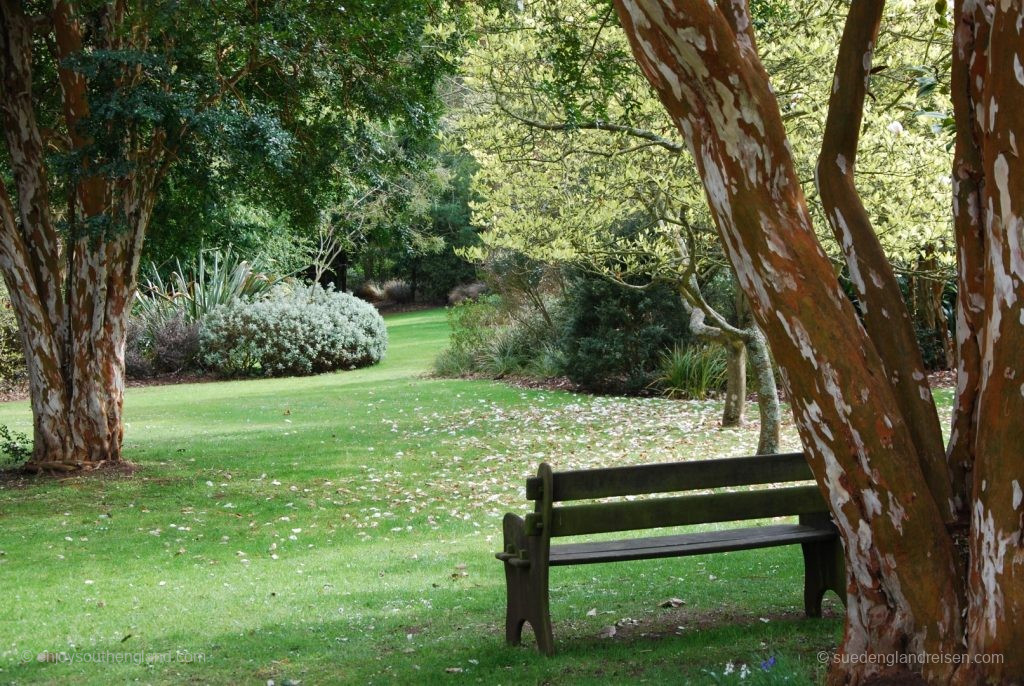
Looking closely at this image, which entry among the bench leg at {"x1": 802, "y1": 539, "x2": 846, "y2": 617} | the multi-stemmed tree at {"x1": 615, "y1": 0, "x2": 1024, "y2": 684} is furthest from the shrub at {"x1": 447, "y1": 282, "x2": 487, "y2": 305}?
the multi-stemmed tree at {"x1": 615, "y1": 0, "x2": 1024, "y2": 684}

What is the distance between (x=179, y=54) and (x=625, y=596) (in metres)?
8.11

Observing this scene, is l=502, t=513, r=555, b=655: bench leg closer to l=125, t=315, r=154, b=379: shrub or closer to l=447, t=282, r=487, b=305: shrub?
l=125, t=315, r=154, b=379: shrub

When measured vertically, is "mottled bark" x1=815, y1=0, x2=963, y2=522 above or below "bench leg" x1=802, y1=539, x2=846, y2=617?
above

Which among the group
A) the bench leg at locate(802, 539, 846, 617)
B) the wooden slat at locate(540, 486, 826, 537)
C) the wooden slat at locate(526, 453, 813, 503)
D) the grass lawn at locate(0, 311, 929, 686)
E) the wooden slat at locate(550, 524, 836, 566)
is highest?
the wooden slat at locate(526, 453, 813, 503)

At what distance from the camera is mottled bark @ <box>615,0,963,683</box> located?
381 cm

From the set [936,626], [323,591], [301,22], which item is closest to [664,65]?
[936,626]

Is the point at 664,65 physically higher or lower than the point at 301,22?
lower

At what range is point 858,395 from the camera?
3.81 meters

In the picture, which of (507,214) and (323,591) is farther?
(507,214)

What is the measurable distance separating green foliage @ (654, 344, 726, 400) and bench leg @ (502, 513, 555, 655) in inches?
531

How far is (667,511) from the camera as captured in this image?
5.39 meters

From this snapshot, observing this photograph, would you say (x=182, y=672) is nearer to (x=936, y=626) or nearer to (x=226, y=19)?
(x=936, y=626)

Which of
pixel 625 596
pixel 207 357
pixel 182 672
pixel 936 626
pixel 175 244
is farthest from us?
pixel 207 357

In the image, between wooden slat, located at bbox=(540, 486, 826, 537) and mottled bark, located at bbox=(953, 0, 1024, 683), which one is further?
wooden slat, located at bbox=(540, 486, 826, 537)
